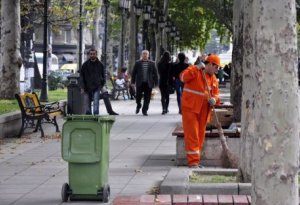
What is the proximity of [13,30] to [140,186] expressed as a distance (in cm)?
1375

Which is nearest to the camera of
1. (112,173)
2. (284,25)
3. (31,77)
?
(284,25)

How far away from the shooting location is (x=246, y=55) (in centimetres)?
1034

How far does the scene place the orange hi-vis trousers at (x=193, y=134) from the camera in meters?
11.3

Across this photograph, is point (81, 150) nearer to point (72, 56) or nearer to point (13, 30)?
point (13, 30)

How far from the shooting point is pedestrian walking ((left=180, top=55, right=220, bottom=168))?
11305mm

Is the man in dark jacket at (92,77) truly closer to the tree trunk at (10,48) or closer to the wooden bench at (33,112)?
the wooden bench at (33,112)

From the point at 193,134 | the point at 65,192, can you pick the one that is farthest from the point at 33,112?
the point at 65,192

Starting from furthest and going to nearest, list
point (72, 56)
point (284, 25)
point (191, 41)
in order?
point (72, 56), point (191, 41), point (284, 25)

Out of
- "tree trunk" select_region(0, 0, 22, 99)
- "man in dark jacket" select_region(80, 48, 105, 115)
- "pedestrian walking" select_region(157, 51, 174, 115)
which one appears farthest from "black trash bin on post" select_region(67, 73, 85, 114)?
"pedestrian walking" select_region(157, 51, 174, 115)

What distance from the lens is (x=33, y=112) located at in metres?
17.5

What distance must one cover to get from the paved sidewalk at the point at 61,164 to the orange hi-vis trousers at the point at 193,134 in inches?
17.6

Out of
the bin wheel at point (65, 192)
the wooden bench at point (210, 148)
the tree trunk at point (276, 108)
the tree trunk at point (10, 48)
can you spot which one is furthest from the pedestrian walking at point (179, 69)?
the tree trunk at point (276, 108)

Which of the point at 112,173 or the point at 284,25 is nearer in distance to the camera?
the point at 284,25

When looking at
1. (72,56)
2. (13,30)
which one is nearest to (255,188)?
(13,30)
